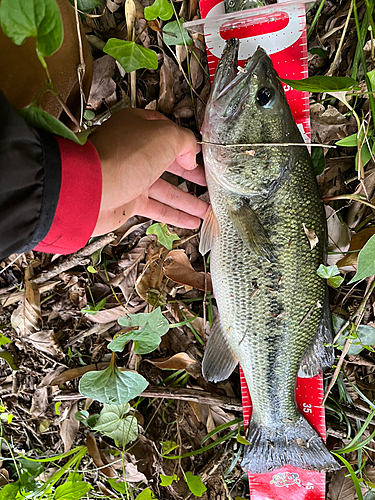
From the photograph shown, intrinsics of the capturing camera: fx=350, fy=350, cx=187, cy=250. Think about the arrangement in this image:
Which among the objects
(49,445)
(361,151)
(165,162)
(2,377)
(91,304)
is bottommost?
(49,445)

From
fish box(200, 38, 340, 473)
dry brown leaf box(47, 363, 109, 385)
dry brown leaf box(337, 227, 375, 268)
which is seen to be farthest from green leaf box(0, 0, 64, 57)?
dry brown leaf box(47, 363, 109, 385)

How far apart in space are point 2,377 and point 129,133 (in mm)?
1738

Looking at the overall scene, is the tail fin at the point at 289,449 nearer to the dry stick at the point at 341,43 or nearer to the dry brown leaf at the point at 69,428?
the dry brown leaf at the point at 69,428

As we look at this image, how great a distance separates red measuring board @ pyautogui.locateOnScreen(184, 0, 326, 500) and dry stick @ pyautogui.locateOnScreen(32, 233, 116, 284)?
1.02 meters

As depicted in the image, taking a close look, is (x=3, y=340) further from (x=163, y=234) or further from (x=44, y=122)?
(x=44, y=122)

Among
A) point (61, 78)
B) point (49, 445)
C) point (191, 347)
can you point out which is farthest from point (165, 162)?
point (49, 445)

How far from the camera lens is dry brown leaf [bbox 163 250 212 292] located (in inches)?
76.0

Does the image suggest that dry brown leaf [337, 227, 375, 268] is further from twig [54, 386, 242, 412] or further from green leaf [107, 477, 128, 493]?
green leaf [107, 477, 128, 493]

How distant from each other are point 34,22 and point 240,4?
1178 millimetres

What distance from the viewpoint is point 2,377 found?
85.8 inches

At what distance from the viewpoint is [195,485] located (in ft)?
5.99

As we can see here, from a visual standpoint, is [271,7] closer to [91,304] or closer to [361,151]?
[361,151]

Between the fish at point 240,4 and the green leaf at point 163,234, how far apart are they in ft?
3.59

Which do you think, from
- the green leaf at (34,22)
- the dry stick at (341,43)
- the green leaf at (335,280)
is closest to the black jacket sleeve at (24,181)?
the green leaf at (34,22)
